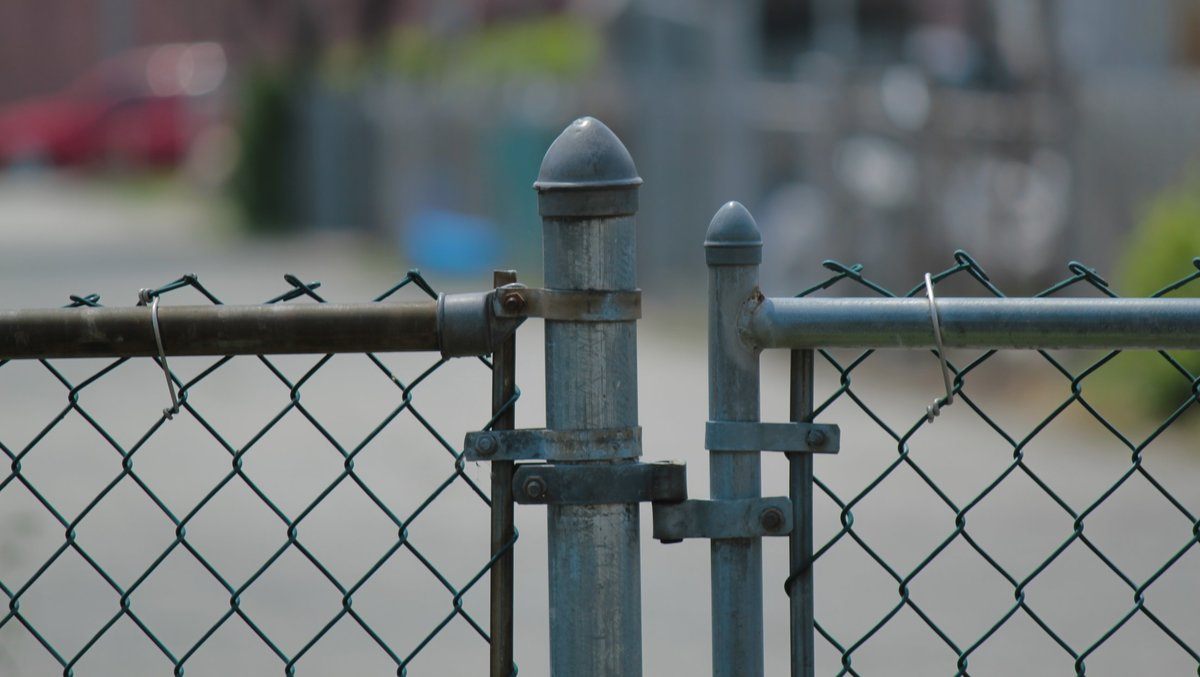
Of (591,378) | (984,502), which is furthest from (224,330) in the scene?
(984,502)

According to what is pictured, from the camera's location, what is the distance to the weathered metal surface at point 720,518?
1.87 meters

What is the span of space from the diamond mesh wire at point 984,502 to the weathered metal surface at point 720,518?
168 millimetres

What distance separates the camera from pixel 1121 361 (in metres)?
7.91

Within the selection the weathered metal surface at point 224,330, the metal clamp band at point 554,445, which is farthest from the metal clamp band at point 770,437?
the weathered metal surface at point 224,330

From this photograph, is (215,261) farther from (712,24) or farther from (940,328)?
(940,328)

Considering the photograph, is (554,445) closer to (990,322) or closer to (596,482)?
(596,482)

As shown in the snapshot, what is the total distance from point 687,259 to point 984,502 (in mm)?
7831

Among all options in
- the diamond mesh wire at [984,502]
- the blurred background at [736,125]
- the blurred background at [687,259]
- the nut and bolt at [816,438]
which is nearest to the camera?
the nut and bolt at [816,438]

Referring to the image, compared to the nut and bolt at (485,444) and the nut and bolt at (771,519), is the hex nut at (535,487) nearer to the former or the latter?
the nut and bolt at (485,444)

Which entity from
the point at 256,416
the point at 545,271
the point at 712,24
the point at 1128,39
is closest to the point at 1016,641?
the point at 545,271

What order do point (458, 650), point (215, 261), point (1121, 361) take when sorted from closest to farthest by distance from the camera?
point (458, 650)
point (1121, 361)
point (215, 261)

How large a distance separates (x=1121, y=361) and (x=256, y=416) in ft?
15.4

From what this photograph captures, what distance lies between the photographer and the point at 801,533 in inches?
76.5

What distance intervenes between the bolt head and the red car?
3052 centimetres
